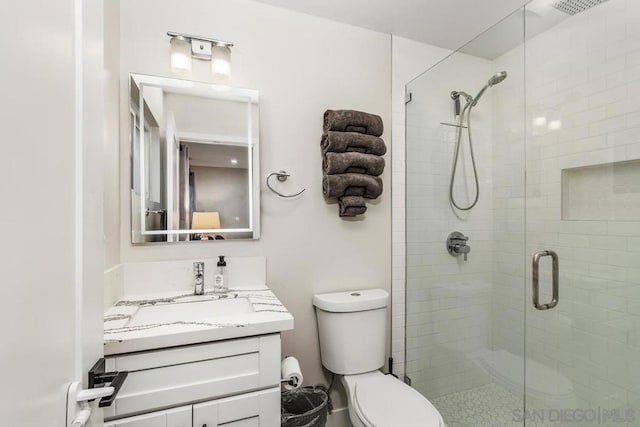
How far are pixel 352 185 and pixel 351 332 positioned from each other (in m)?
0.79

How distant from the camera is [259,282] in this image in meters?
1.61

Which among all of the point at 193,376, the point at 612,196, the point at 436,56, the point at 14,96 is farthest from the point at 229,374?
the point at 436,56

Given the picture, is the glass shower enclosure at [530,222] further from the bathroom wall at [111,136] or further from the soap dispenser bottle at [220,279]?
the bathroom wall at [111,136]

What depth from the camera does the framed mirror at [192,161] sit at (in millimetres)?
1456

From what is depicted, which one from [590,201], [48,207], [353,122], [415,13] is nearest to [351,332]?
[353,122]

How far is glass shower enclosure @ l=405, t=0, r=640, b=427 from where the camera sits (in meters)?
1.28

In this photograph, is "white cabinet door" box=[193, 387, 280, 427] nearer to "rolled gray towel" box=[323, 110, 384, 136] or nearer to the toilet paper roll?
the toilet paper roll

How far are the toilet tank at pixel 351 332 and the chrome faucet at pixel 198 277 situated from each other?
1.96 ft

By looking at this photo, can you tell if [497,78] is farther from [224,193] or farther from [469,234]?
[224,193]

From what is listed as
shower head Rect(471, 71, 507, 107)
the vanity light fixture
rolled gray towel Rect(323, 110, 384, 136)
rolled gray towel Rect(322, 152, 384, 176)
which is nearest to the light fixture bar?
the vanity light fixture

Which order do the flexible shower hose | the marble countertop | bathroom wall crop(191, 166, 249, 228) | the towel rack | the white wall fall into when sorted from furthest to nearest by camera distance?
the flexible shower hose
the towel rack
bathroom wall crop(191, 166, 249, 228)
the marble countertop
the white wall

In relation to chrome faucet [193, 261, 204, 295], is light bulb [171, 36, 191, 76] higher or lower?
higher

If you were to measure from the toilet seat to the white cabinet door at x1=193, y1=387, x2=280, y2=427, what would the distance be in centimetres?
43

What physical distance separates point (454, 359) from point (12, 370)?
1937 mm
